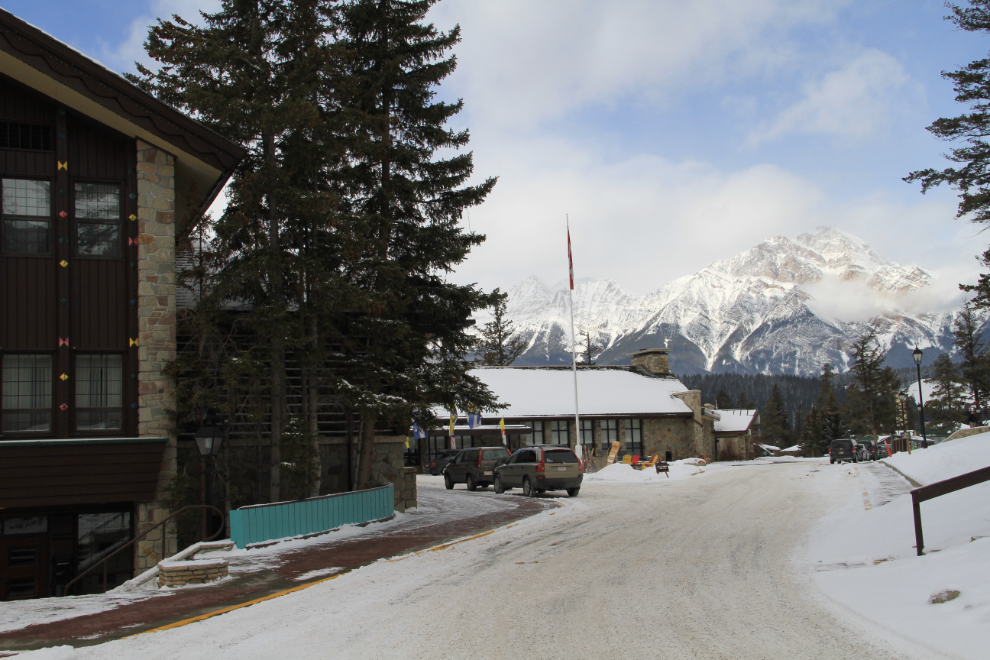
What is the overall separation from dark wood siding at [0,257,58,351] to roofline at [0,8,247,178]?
3126 mm

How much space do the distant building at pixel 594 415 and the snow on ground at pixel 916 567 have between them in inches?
1127

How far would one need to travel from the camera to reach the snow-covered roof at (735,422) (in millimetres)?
55656

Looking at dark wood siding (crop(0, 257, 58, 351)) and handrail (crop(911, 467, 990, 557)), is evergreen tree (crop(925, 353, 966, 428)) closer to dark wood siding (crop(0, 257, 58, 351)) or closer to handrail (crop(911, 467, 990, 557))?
handrail (crop(911, 467, 990, 557))

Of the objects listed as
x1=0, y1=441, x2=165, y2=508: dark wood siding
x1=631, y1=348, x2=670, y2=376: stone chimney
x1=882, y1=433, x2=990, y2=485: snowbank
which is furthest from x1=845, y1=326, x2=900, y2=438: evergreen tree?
x1=0, y1=441, x2=165, y2=508: dark wood siding

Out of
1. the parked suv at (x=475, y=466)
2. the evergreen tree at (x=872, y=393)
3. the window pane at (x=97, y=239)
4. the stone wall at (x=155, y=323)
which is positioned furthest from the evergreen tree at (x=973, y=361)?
the window pane at (x=97, y=239)

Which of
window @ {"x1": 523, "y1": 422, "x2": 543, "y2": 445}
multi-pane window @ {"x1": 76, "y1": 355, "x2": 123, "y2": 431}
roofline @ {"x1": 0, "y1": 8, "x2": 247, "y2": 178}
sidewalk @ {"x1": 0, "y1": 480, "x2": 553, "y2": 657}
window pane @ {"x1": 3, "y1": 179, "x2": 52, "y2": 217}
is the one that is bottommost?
sidewalk @ {"x1": 0, "y1": 480, "x2": 553, "y2": 657}

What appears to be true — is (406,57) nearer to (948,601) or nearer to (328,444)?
(328,444)

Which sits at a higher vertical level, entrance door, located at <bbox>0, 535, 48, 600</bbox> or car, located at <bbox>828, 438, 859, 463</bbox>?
entrance door, located at <bbox>0, 535, 48, 600</bbox>

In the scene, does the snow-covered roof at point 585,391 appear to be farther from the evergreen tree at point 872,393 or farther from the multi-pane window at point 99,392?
the multi-pane window at point 99,392

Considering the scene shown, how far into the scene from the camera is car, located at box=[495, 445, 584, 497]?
79.6 ft

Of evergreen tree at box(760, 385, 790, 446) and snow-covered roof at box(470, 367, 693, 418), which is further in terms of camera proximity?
evergreen tree at box(760, 385, 790, 446)

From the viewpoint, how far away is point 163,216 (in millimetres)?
14695

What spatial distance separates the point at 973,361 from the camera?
57.7 metres

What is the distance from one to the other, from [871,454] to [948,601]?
47.1 m
